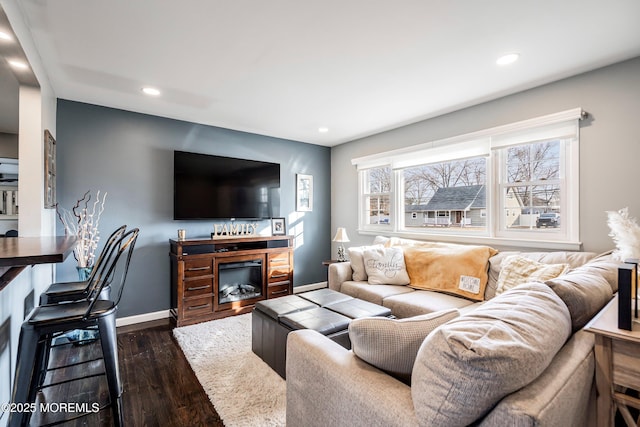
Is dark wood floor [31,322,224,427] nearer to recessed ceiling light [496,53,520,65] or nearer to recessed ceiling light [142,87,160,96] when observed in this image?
recessed ceiling light [142,87,160,96]

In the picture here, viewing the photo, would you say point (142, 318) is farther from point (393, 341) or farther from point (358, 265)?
point (393, 341)

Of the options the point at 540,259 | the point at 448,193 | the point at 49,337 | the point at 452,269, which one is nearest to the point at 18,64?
the point at 49,337

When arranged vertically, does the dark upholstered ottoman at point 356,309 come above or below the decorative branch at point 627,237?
below

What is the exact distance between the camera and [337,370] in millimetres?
1156

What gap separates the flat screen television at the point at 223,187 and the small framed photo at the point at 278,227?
87 millimetres

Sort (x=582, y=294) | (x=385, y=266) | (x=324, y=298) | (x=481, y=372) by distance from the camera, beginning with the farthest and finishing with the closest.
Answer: (x=385, y=266), (x=324, y=298), (x=582, y=294), (x=481, y=372)

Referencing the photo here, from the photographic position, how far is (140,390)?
211 centimetres

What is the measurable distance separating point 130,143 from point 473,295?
3946mm

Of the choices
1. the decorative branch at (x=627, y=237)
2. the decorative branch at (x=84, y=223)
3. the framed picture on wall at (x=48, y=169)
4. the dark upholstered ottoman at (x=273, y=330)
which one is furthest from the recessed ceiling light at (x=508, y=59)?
the decorative branch at (x=84, y=223)

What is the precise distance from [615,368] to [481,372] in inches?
28.3

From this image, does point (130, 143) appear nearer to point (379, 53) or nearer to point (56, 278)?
point (56, 278)

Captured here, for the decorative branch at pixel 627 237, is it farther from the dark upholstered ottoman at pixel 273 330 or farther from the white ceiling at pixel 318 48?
the dark upholstered ottoman at pixel 273 330

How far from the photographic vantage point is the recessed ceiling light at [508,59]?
2250 mm

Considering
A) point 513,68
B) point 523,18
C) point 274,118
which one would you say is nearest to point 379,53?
point 523,18
